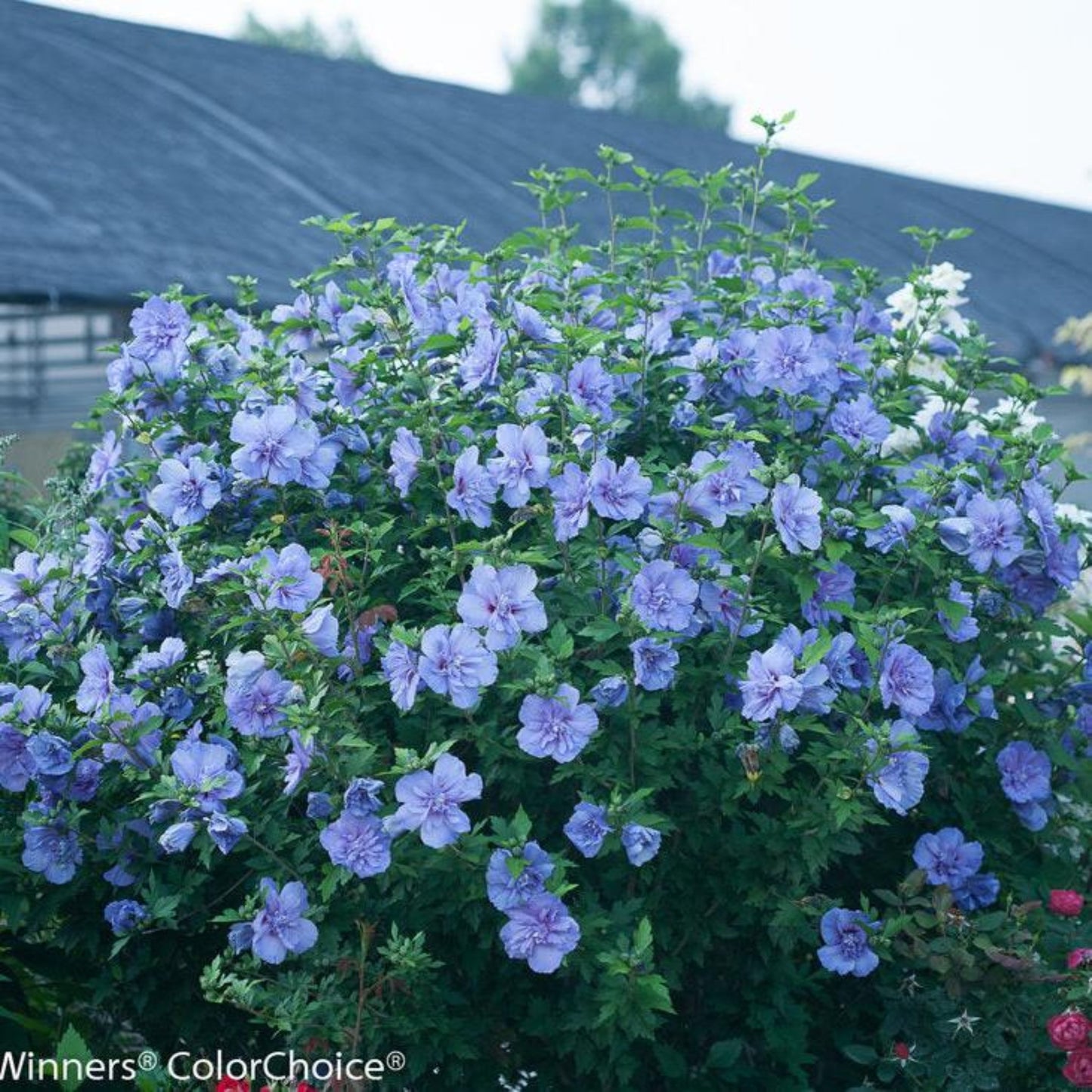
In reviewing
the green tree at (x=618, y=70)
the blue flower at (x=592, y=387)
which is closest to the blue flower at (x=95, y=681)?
the blue flower at (x=592, y=387)

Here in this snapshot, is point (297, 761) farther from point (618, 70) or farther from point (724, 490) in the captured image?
point (618, 70)

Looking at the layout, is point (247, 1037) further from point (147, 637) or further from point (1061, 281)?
point (1061, 281)

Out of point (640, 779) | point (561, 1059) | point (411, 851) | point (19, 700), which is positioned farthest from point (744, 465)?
point (19, 700)

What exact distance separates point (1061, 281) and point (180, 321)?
1177cm

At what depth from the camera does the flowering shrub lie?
91.7 inches

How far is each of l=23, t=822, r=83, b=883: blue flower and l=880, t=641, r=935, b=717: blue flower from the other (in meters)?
1.24

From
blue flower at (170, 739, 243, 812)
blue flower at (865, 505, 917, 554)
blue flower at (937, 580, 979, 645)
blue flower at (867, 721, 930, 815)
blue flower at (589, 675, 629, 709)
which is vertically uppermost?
blue flower at (865, 505, 917, 554)

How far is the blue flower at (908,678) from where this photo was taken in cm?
249

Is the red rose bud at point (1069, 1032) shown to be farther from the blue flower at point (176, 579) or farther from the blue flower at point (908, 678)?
the blue flower at point (176, 579)

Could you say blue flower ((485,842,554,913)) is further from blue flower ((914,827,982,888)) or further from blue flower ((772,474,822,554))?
blue flower ((914,827,982,888))

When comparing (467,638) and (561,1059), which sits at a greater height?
(467,638)

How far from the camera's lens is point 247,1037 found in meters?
2.74

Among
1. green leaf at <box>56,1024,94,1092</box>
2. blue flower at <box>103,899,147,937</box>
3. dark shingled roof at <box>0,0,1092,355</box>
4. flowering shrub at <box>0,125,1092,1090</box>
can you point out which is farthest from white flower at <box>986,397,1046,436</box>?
dark shingled roof at <box>0,0,1092,355</box>

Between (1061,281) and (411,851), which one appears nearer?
(411,851)
